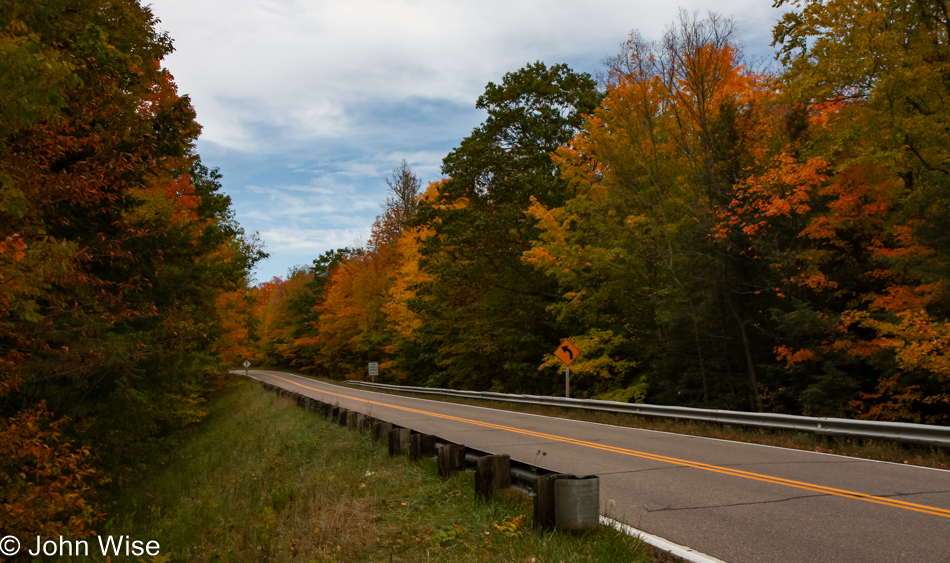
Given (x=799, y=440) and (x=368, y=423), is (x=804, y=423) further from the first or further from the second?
(x=368, y=423)

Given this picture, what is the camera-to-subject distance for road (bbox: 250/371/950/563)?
4.96 meters

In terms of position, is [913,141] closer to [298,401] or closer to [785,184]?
[785,184]

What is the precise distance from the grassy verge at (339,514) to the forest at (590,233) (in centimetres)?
193

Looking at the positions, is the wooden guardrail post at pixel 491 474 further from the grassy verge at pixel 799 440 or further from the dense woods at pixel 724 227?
the dense woods at pixel 724 227

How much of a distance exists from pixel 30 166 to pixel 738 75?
72.3ft

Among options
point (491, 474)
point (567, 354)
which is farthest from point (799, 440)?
A: point (567, 354)

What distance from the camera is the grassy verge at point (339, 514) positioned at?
526cm

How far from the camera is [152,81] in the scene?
48.4 ft

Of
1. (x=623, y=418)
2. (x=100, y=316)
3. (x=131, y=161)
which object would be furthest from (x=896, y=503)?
(x=131, y=161)

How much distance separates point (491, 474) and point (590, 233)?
1734 centimetres

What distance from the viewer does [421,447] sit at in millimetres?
9141

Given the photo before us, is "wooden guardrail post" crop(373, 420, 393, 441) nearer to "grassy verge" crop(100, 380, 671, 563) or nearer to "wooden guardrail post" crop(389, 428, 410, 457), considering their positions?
"grassy verge" crop(100, 380, 671, 563)

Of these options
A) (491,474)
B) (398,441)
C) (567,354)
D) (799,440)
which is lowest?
(799,440)

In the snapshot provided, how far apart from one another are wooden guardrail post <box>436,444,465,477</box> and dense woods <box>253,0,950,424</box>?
973 centimetres
